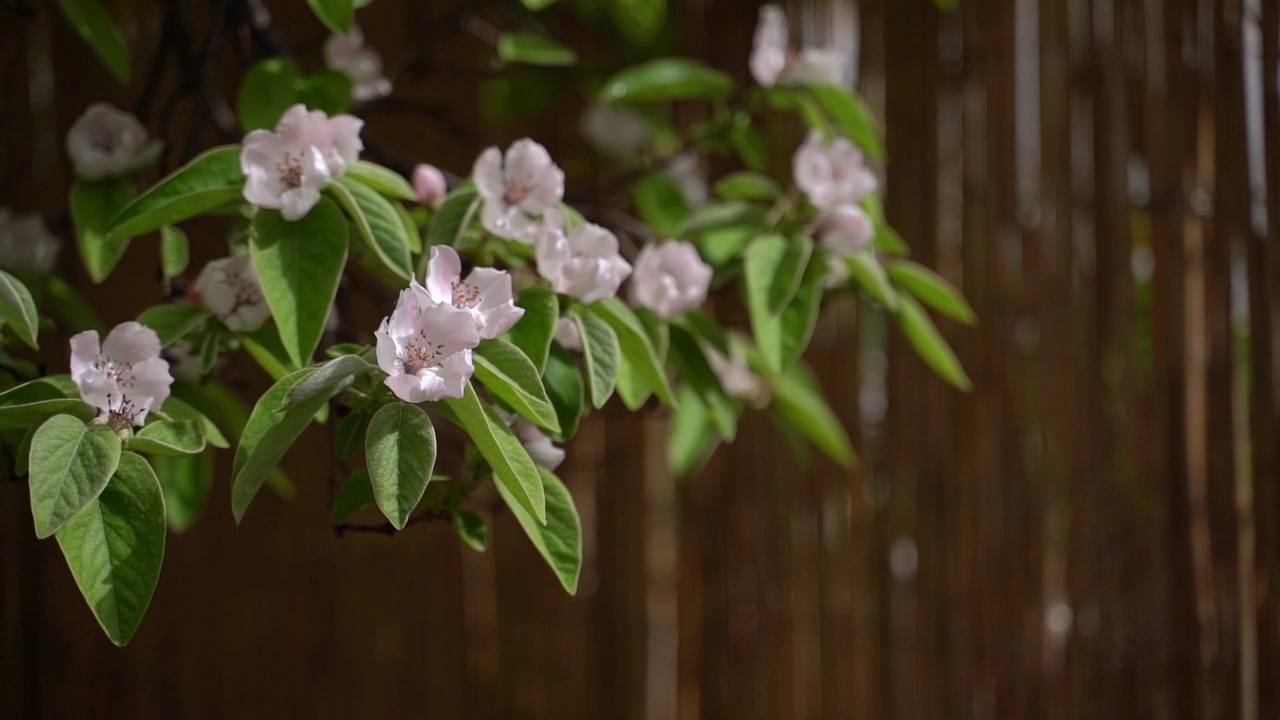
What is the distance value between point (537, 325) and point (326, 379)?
6.8 inches

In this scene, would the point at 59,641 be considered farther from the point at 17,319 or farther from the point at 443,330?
the point at 443,330

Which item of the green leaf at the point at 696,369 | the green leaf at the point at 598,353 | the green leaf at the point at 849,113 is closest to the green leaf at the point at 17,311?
the green leaf at the point at 598,353

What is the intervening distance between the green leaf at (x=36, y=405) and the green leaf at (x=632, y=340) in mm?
336

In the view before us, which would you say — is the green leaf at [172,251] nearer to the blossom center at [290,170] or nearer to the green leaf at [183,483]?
the blossom center at [290,170]

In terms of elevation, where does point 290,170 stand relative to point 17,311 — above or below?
above

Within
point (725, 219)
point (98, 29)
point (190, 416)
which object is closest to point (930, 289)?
point (725, 219)

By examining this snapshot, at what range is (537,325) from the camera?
0.63 m

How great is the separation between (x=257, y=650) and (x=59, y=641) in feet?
0.76

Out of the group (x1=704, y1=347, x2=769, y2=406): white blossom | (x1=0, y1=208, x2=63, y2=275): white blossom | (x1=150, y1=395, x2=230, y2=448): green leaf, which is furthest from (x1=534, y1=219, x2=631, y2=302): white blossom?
(x1=0, y1=208, x2=63, y2=275): white blossom

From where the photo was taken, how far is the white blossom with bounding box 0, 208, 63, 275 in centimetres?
78

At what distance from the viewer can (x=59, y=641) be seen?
1152mm

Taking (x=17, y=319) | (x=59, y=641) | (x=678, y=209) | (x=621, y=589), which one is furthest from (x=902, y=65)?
(x=59, y=641)

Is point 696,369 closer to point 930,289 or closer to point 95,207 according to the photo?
point 930,289

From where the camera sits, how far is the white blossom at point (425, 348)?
49 cm
